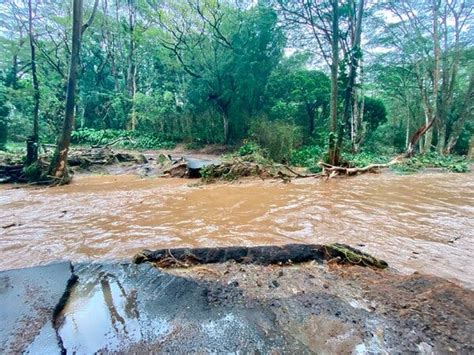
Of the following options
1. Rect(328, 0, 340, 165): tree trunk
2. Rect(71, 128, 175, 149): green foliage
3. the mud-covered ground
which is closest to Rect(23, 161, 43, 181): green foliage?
the mud-covered ground

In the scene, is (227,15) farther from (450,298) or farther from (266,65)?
(450,298)

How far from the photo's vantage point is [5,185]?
8.21 metres

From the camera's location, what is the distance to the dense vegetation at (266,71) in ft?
44.1

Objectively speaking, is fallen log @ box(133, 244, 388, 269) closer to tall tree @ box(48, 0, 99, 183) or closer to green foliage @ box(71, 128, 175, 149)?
tall tree @ box(48, 0, 99, 183)

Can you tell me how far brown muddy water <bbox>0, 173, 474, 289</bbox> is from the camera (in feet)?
10.2

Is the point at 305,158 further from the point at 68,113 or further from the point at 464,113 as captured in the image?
the point at 464,113

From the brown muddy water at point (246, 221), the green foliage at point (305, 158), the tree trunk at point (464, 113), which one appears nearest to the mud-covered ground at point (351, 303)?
the brown muddy water at point (246, 221)

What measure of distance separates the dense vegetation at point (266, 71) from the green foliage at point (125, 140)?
75mm

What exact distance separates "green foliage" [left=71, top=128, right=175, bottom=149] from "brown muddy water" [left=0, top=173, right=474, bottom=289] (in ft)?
39.5

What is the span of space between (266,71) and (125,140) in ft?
33.5

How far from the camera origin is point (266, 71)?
16688mm

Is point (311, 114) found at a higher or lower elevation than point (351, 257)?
higher

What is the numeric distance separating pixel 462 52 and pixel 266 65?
10.0 metres

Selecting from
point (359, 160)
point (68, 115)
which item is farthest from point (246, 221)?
point (359, 160)
